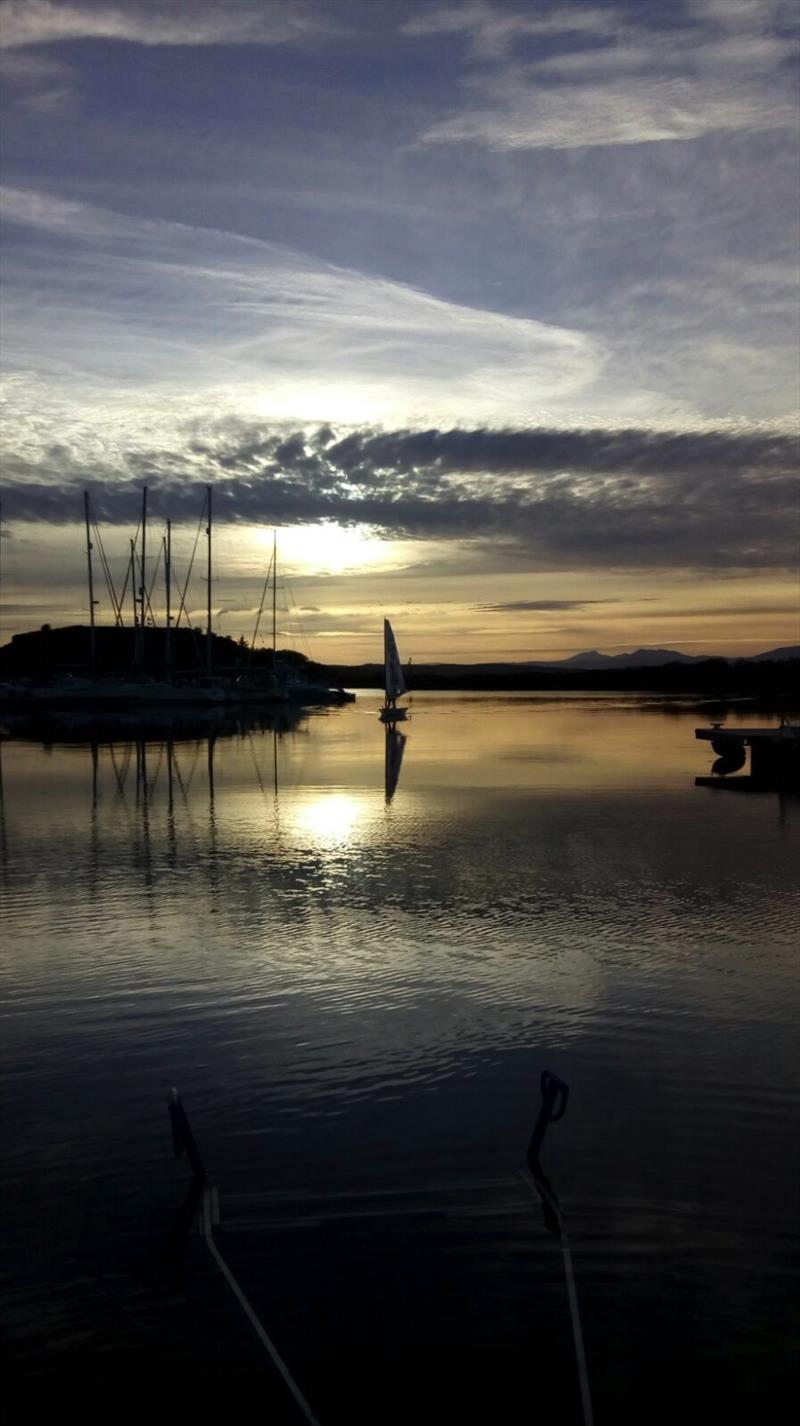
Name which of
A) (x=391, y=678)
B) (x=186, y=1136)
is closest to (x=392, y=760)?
(x=391, y=678)

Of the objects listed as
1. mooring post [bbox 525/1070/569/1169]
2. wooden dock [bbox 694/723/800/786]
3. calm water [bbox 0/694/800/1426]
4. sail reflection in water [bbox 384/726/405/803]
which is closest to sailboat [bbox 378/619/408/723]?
sail reflection in water [bbox 384/726/405/803]

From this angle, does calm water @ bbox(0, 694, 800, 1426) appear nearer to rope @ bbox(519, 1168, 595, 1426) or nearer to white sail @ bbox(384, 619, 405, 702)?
rope @ bbox(519, 1168, 595, 1426)

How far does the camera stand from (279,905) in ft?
62.2

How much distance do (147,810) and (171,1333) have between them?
26.6m

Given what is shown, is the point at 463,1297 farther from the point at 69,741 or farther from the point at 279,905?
the point at 69,741

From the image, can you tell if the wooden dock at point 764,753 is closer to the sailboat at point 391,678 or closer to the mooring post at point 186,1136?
the mooring post at point 186,1136

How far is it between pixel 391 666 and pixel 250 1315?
83.9 metres

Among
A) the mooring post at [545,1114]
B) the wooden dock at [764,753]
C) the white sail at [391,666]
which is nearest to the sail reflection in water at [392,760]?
the white sail at [391,666]

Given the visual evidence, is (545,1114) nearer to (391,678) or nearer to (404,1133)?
(404,1133)

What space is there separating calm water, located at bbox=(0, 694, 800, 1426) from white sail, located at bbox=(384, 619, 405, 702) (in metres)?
66.1

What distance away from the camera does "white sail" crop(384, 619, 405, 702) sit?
291 feet

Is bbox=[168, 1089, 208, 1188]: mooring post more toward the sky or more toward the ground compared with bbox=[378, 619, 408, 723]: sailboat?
more toward the ground

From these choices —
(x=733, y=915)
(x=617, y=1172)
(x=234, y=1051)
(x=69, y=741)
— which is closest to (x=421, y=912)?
(x=733, y=915)

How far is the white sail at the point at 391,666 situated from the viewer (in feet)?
291
